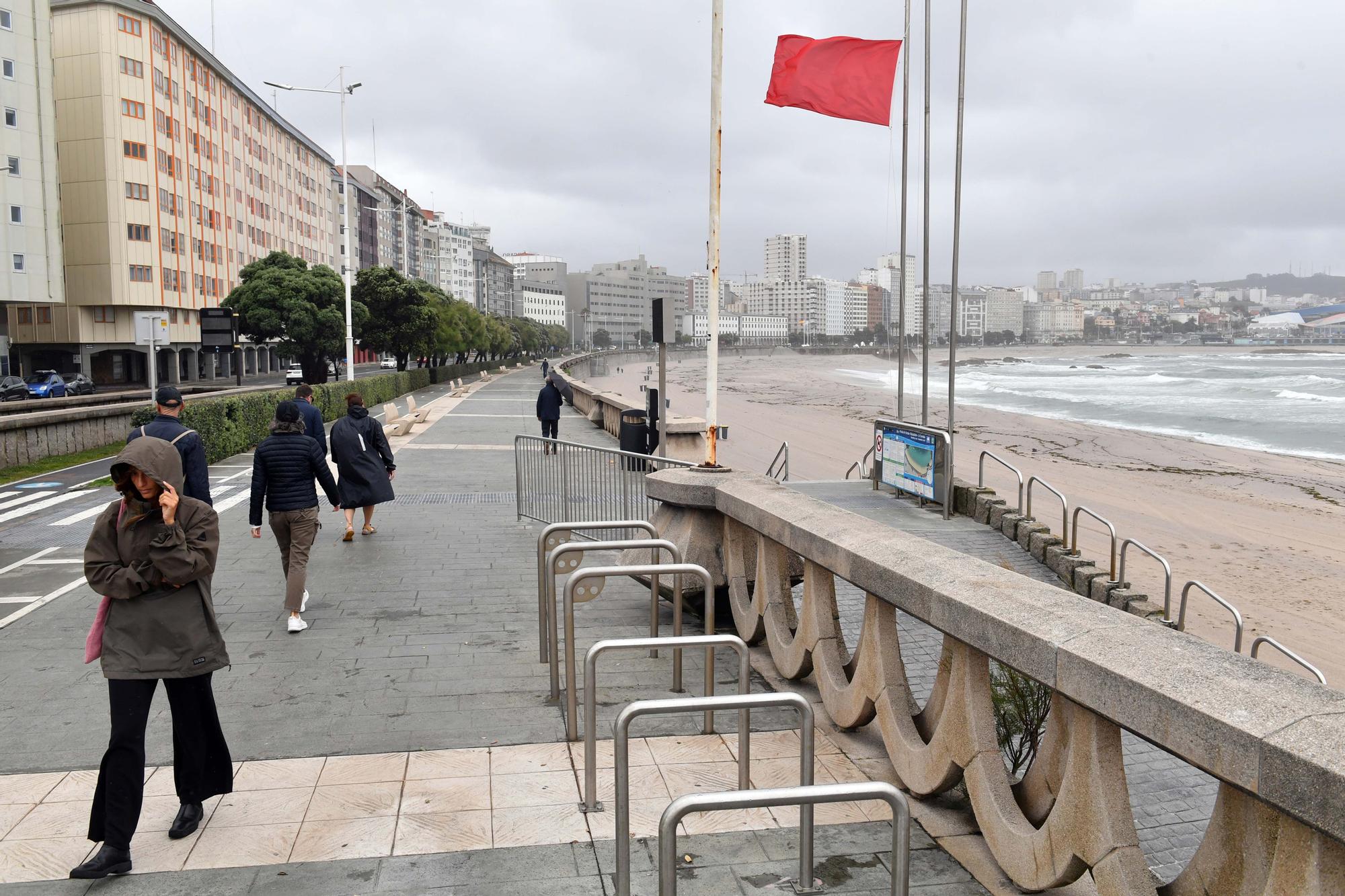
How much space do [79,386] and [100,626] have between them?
49347mm

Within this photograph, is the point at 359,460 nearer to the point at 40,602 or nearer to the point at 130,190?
the point at 40,602

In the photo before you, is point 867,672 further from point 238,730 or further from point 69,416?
point 69,416

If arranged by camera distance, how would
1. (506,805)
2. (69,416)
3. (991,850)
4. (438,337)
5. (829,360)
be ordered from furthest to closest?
1. (829,360)
2. (438,337)
3. (69,416)
4. (506,805)
5. (991,850)

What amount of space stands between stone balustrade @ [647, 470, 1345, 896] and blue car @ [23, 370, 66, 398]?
143 ft

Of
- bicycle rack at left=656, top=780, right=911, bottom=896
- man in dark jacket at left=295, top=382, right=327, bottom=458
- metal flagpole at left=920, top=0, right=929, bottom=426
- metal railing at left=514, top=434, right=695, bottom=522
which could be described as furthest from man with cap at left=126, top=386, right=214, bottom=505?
metal flagpole at left=920, top=0, right=929, bottom=426

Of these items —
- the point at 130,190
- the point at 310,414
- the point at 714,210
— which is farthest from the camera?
the point at 130,190

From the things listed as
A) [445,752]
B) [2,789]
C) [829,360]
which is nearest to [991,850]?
[445,752]

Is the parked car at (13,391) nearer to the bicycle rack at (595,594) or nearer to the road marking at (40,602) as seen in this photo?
the road marking at (40,602)

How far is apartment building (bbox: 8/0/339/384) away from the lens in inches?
2184

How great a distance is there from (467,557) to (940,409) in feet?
162

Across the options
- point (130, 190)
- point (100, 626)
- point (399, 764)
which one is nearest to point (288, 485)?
point (399, 764)

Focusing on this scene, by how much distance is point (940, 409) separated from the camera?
5697 centimetres

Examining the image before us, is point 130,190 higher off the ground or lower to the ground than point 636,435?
higher

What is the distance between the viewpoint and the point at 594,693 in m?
4.50
